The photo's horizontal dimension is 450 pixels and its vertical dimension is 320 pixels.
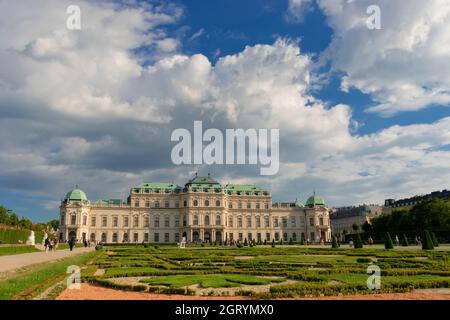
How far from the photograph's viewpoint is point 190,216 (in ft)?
286

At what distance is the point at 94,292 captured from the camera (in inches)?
433

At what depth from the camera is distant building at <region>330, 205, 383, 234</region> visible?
127525 millimetres

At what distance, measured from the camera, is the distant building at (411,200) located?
99100 mm

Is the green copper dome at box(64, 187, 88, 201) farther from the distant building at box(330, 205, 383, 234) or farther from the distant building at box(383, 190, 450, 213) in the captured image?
the distant building at box(330, 205, 383, 234)

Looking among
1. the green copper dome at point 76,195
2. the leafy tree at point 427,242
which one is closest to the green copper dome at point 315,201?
the green copper dome at point 76,195

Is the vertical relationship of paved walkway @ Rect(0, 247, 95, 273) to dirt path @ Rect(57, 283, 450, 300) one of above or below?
above

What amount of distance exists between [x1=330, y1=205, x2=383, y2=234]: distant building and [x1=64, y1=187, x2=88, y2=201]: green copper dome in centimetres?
7933

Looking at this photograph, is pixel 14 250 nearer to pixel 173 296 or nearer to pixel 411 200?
pixel 173 296

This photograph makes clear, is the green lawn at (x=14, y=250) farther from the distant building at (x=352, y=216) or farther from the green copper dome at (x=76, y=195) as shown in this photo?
the distant building at (x=352, y=216)

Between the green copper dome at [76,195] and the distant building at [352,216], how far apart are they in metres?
79.3

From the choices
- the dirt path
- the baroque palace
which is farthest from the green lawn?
the baroque palace

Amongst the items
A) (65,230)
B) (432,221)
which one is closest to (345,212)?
(432,221)
